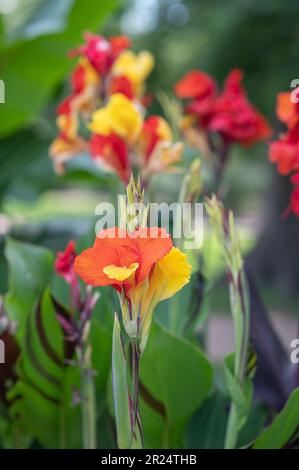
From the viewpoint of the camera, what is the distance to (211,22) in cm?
416

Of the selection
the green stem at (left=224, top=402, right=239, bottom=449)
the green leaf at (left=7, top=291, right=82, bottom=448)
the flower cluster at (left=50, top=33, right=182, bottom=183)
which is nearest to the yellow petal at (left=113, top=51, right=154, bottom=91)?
the flower cluster at (left=50, top=33, right=182, bottom=183)

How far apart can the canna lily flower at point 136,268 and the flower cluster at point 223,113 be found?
401 millimetres

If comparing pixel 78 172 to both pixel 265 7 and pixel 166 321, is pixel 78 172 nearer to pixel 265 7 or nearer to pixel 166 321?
pixel 166 321

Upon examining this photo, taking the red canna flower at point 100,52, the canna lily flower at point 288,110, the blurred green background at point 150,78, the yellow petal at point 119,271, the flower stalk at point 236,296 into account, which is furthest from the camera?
the blurred green background at point 150,78

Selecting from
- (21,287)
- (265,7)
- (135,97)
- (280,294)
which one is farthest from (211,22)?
(21,287)

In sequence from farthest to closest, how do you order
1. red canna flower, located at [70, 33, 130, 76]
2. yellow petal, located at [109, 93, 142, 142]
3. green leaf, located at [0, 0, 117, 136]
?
green leaf, located at [0, 0, 117, 136] → red canna flower, located at [70, 33, 130, 76] → yellow petal, located at [109, 93, 142, 142]

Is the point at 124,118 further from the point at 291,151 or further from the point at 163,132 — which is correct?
the point at 291,151

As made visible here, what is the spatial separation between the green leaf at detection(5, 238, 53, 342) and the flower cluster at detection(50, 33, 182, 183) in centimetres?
13

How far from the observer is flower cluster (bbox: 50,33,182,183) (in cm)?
77

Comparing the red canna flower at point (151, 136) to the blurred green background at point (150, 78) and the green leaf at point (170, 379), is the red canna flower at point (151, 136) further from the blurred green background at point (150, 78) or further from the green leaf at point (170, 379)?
the green leaf at point (170, 379)

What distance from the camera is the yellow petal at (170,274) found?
0.47 m

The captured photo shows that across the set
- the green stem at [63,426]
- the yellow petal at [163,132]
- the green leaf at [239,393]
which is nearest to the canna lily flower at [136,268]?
the green leaf at [239,393]

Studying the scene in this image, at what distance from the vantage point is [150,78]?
16.5 feet

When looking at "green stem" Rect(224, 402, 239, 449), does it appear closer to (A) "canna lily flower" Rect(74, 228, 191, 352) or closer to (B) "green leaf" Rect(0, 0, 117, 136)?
(A) "canna lily flower" Rect(74, 228, 191, 352)
